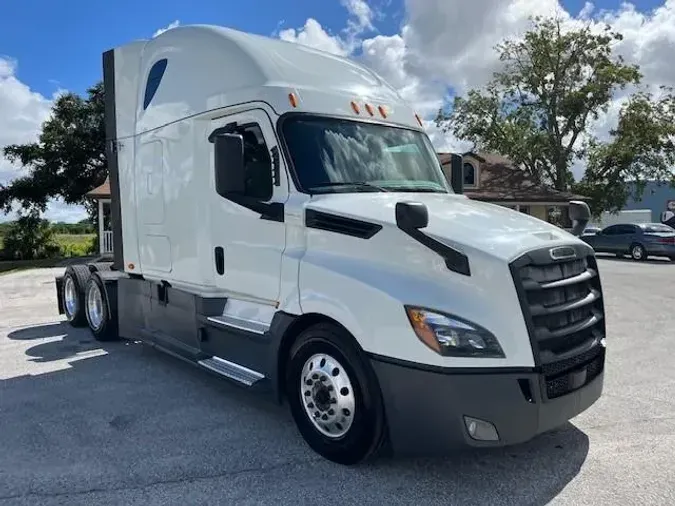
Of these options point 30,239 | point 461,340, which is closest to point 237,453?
point 461,340

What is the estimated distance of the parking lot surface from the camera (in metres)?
3.65

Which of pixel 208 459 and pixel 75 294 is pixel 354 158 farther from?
pixel 75 294

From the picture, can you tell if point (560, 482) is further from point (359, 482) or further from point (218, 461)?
point (218, 461)

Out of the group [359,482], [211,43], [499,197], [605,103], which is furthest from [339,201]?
[605,103]

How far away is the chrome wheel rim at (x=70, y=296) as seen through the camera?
9.05 metres

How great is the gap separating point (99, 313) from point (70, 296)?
1.36 m

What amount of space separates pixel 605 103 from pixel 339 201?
3775cm

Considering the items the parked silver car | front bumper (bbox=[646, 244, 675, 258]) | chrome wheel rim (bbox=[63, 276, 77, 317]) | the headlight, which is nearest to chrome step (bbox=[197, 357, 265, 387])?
the headlight

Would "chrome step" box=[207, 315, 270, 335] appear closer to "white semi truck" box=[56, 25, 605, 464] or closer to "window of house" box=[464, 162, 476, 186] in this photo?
"white semi truck" box=[56, 25, 605, 464]

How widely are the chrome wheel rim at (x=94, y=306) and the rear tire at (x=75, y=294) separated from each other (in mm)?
213

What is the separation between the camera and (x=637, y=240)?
24281 mm

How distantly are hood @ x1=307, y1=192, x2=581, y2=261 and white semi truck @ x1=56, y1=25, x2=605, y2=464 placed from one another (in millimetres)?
18

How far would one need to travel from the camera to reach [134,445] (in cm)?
443

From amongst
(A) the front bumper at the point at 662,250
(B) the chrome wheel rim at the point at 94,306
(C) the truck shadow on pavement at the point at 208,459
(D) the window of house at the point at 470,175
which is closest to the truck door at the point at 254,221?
(C) the truck shadow on pavement at the point at 208,459
